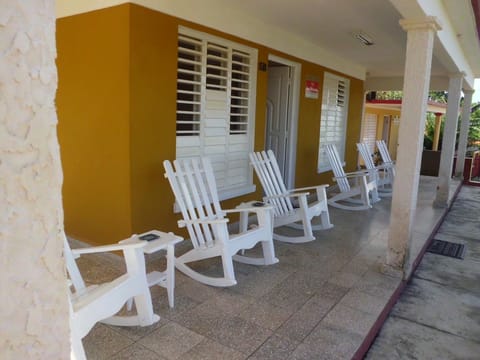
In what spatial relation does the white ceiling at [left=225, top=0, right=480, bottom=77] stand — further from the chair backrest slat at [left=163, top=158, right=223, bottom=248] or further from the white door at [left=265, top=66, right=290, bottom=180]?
the chair backrest slat at [left=163, top=158, right=223, bottom=248]

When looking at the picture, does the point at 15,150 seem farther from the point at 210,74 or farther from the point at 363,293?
the point at 210,74

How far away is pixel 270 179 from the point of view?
15.2ft

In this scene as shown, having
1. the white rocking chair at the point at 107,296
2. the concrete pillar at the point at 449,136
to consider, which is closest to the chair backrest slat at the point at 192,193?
the white rocking chair at the point at 107,296

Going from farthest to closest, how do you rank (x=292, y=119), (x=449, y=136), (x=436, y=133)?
(x=436, y=133) < (x=449, y=136) < (x=292, y=119)

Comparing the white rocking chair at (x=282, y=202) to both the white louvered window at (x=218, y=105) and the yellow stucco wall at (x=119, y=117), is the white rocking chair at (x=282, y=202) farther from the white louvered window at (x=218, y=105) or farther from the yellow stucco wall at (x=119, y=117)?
the yellow stucco wall at (x=119, y=117)

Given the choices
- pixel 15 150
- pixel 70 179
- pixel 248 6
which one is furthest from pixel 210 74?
pixel 15 150

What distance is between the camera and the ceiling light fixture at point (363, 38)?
5210 mm

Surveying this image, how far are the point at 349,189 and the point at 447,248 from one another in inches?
72.5

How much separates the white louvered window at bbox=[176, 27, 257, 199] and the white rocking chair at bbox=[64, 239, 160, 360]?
1793 mm

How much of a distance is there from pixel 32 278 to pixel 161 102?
124 inches

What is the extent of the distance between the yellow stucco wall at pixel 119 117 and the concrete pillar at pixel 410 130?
6.64ft

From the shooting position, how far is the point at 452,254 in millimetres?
4500

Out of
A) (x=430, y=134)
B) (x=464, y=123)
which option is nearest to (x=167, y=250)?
(x=464, y=123)

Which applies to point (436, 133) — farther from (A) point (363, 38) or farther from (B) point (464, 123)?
(A) point (363, 38)
